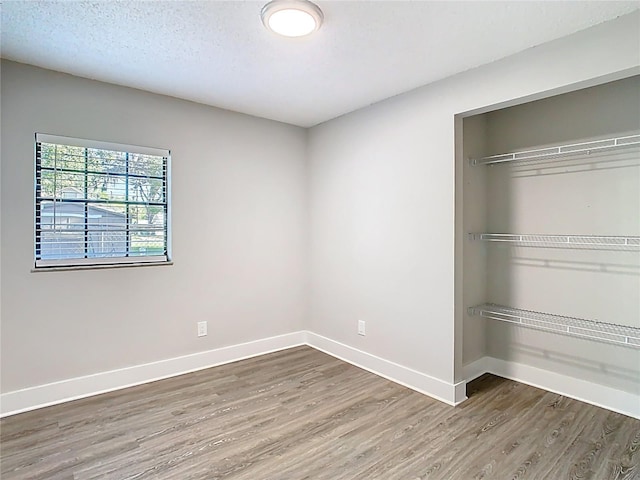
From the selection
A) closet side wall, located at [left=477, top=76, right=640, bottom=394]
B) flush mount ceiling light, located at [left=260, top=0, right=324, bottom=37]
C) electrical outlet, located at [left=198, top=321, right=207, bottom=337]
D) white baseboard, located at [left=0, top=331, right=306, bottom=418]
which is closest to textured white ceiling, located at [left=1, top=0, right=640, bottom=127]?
flush mount ceiling light, located at [left=260, top=0, right=324, bottom=37]

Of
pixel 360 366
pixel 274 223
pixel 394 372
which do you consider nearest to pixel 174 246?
pixel 274 223

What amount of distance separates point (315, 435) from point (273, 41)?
92.8 inches

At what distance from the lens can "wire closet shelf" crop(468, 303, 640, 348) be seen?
236 centimetres

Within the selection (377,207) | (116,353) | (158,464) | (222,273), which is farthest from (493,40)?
(116,353)

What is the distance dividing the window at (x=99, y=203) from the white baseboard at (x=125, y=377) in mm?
856

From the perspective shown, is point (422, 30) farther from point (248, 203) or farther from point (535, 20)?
point (248, 203)

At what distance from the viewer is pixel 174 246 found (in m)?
3.09

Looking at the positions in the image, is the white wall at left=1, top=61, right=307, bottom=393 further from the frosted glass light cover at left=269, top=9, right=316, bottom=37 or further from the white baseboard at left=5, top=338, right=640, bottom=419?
the frosted glass light cover at left=269, top=9, right=316, bottom=37

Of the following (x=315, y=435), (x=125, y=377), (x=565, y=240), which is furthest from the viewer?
(x=125, y=377)

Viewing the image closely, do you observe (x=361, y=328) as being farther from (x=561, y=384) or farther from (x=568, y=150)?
(x=568, y=150)

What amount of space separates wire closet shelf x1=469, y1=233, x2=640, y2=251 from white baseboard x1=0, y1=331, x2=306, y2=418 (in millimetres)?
2243

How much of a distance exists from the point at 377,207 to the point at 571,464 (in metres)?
2.11

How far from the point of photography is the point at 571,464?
6.35 ft

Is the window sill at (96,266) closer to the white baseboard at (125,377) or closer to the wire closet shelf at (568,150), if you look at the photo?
the white baseboard at (125,377)
